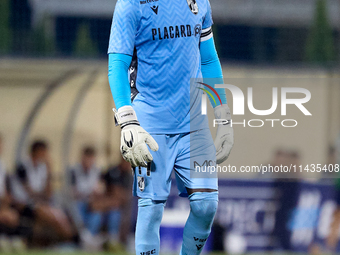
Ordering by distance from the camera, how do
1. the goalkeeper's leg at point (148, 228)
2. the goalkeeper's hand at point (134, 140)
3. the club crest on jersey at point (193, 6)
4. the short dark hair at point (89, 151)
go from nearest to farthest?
the goalkeeper's hand at point (134, 140)
the goalkeeper's leg at point (148, 228)
the club crest on jersey at point (193, 6)
the short dark hair at point (89, 151)

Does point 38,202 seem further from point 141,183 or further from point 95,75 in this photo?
point 141,183

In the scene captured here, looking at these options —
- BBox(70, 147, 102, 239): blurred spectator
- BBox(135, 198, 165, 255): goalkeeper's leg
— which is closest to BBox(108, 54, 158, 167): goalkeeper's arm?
BBox(135, 198, 165, 255): goalkeeper's leg

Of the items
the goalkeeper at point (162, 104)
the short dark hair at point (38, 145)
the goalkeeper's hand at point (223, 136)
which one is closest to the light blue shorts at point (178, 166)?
the goalkeeper at point (162, 104)

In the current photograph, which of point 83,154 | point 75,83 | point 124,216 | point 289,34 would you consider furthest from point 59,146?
point 289,34

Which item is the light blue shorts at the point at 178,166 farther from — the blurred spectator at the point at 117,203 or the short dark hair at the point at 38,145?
the short dark hair at the point at 38,145

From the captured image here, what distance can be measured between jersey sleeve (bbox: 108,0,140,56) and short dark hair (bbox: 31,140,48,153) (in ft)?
17.7

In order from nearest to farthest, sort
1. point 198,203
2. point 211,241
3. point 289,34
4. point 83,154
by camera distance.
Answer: point 198,203, point 211,241, point 83,154, point 289,34

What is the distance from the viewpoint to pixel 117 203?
8016 millimetres

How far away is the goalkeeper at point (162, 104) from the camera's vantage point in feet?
9.96

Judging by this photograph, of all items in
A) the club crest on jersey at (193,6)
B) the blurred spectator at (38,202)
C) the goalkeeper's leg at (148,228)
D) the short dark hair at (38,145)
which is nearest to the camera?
the goalkeeper's leg at (148,228)

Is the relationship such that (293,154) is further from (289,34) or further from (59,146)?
(59,146)

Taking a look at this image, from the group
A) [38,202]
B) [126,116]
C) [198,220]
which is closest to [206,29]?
[126,116]

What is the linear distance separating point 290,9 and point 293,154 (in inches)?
104

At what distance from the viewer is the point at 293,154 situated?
8484mm
